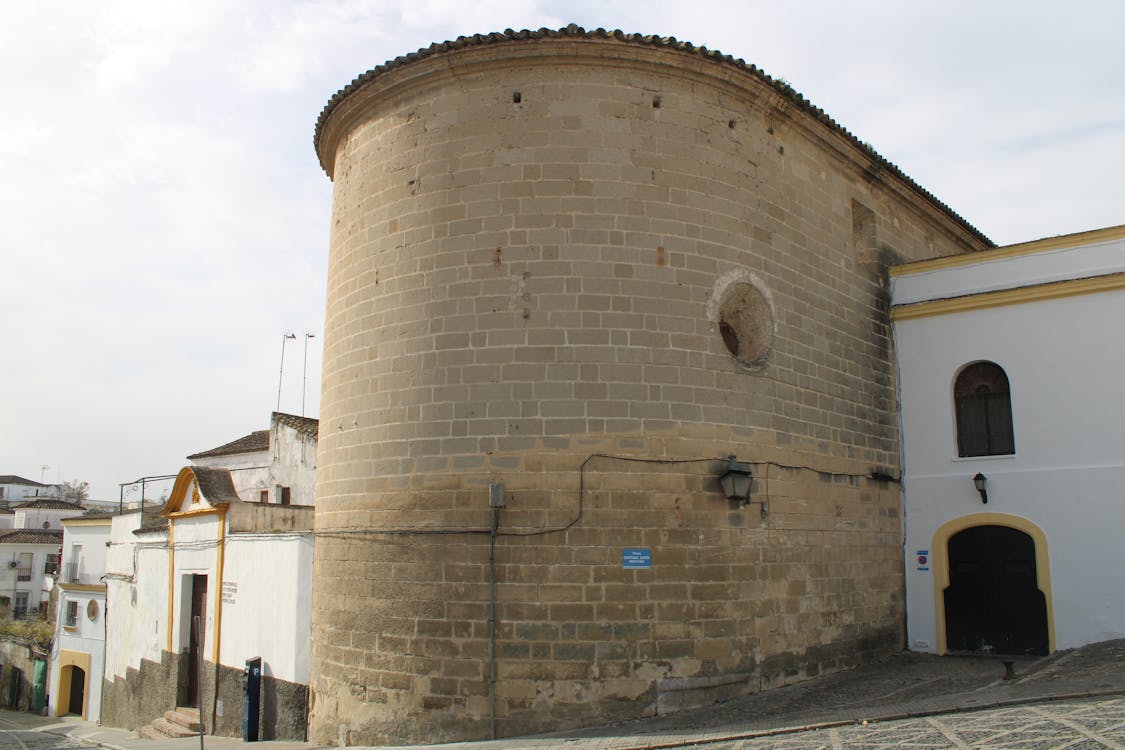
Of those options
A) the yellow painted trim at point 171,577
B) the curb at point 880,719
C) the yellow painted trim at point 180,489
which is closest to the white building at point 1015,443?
the curb at point 880,719

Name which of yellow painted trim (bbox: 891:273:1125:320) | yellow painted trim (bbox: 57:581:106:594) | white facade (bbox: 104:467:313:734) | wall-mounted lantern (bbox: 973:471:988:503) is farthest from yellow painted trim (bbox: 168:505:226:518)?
wall-mounted lantern (bbox: 973:471:988:503)

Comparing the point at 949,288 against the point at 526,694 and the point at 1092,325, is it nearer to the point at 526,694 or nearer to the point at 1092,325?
the point at 1092,325

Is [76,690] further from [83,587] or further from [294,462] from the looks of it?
[294,462]

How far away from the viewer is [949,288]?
11953 mm

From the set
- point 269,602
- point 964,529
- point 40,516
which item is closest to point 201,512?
point 269,602

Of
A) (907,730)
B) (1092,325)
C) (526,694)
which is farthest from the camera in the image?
(1092,325)

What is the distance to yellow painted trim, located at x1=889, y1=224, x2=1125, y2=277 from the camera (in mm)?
10945

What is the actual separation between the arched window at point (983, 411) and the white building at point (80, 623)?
664 inches

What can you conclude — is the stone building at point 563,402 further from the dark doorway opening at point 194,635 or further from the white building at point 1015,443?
the dark doorway opening at point 194,635

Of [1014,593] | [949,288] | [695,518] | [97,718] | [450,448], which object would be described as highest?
[949,288]

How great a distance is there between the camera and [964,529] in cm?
1148

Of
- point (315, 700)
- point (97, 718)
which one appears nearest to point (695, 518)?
point (315, 700)

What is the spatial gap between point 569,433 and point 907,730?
3.62m

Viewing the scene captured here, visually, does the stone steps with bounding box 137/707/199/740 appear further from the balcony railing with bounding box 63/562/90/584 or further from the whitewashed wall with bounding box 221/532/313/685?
the balcony railing with bounding box 63/562/90/584
